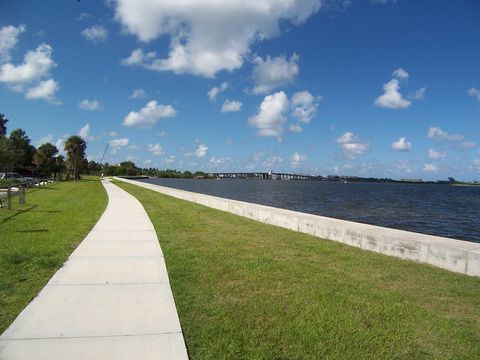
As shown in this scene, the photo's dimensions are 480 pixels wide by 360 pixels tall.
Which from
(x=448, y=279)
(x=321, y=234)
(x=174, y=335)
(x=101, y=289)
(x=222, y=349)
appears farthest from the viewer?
(x=321, y=234)

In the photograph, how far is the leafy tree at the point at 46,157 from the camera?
7581cm

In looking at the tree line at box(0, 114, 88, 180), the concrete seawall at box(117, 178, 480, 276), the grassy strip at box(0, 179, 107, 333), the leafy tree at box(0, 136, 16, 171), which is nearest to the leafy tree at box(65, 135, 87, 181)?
the tree line at box(0, 114, 88, 180)

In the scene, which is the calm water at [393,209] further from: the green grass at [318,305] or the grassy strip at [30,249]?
the grassy strip at [30,249]

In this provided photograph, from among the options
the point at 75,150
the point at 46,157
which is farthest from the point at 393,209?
the point at 46,157

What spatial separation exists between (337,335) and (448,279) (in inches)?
131

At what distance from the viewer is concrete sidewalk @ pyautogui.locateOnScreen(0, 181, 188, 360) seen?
3.87 metres

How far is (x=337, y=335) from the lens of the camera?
432 cm

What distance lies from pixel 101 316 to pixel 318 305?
2658mm

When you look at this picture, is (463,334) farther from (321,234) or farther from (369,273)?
(321,234)

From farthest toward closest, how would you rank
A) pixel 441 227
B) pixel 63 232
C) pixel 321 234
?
pixel 441 227 → pixel 321 234 → pixel 63 232

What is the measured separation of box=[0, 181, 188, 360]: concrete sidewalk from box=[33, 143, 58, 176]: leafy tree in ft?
250

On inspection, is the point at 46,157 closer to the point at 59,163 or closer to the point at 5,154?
the point at 59,163

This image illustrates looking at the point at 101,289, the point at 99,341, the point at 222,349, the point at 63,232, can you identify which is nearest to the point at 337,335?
the point at 222,349

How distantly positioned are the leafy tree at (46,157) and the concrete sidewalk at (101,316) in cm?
7632
